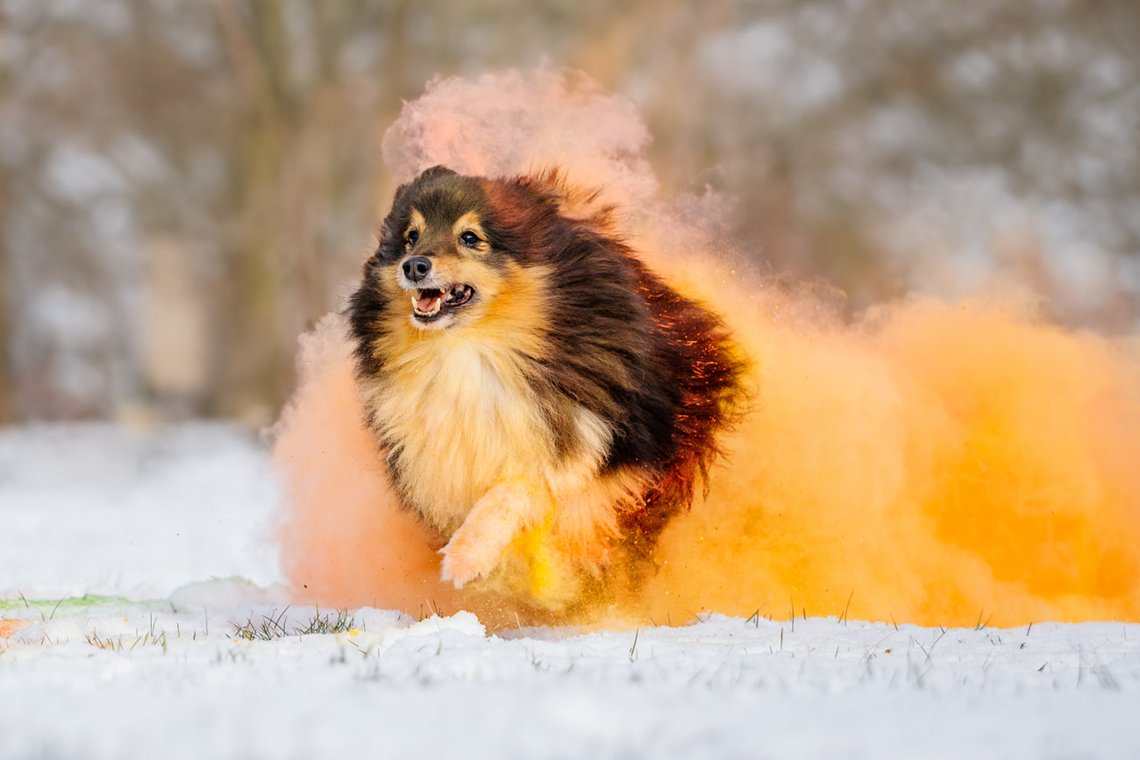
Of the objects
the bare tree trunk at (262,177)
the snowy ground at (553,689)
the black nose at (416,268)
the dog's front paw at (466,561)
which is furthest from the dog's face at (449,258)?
the bare tree trunk at (262,177)

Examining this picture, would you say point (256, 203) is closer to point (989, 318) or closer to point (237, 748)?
point (989, 318)

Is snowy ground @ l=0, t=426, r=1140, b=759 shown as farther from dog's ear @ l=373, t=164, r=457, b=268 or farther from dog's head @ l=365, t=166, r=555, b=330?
dog's ear @ l=373, t=164, r=457, b=268

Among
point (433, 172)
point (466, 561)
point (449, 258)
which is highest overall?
point (433, 172)

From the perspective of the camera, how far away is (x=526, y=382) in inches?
163

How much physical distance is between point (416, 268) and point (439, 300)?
0.18 metres

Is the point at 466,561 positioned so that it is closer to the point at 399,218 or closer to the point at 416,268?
the point at 416,268

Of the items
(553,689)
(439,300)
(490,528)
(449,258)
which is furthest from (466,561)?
(553,689)

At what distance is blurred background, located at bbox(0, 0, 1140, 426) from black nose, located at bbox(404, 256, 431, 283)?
8384mm

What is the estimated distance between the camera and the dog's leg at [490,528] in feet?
12.6

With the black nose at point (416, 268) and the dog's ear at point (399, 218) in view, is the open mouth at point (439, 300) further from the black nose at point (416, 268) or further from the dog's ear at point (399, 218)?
the dog's ear at point (399, 218)

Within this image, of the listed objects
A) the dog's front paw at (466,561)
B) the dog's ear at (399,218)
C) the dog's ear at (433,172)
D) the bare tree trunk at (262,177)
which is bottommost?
the dog's front paw at (466,561)

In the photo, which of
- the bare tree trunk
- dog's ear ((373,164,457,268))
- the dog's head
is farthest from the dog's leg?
the bare tree trunk

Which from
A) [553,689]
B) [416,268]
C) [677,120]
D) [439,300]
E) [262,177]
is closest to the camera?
[553,689]

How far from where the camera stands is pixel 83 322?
18.5m
